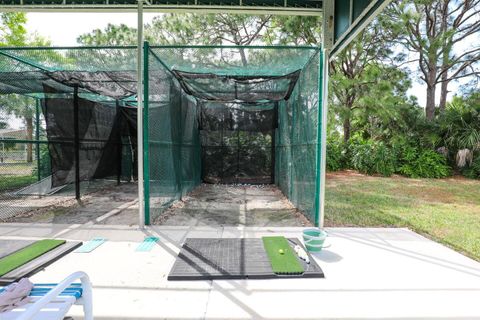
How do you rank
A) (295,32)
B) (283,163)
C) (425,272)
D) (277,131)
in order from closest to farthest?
1. (425,272)
2. (283,163)
3. (277,131)
4. (295,32)

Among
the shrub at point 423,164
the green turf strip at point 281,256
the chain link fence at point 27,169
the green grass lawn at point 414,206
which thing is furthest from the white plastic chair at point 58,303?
the shrub at point 423,164

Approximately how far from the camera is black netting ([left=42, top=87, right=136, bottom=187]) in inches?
192

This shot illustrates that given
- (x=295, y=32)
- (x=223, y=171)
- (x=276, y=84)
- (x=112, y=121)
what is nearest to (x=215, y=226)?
(x=276, y=84)

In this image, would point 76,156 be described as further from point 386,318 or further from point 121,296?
point 386,318

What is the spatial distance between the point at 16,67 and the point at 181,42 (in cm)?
601

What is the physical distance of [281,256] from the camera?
8.74ft

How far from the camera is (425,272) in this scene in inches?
96.4

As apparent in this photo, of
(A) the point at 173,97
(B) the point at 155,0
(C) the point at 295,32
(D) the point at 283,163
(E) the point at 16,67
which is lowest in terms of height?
(D) the point at 283,163

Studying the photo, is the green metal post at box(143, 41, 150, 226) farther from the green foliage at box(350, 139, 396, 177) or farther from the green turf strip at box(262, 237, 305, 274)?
the green foliage at box(350, 139, 396, 177)

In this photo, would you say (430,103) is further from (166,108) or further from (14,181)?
(14,181)

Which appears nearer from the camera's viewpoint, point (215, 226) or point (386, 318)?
point (386, 318)

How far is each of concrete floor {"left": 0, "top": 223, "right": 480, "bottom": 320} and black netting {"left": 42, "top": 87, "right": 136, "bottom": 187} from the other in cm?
211

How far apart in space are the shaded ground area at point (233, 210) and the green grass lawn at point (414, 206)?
752 mm

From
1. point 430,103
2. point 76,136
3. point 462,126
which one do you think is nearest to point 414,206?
point 462,126
